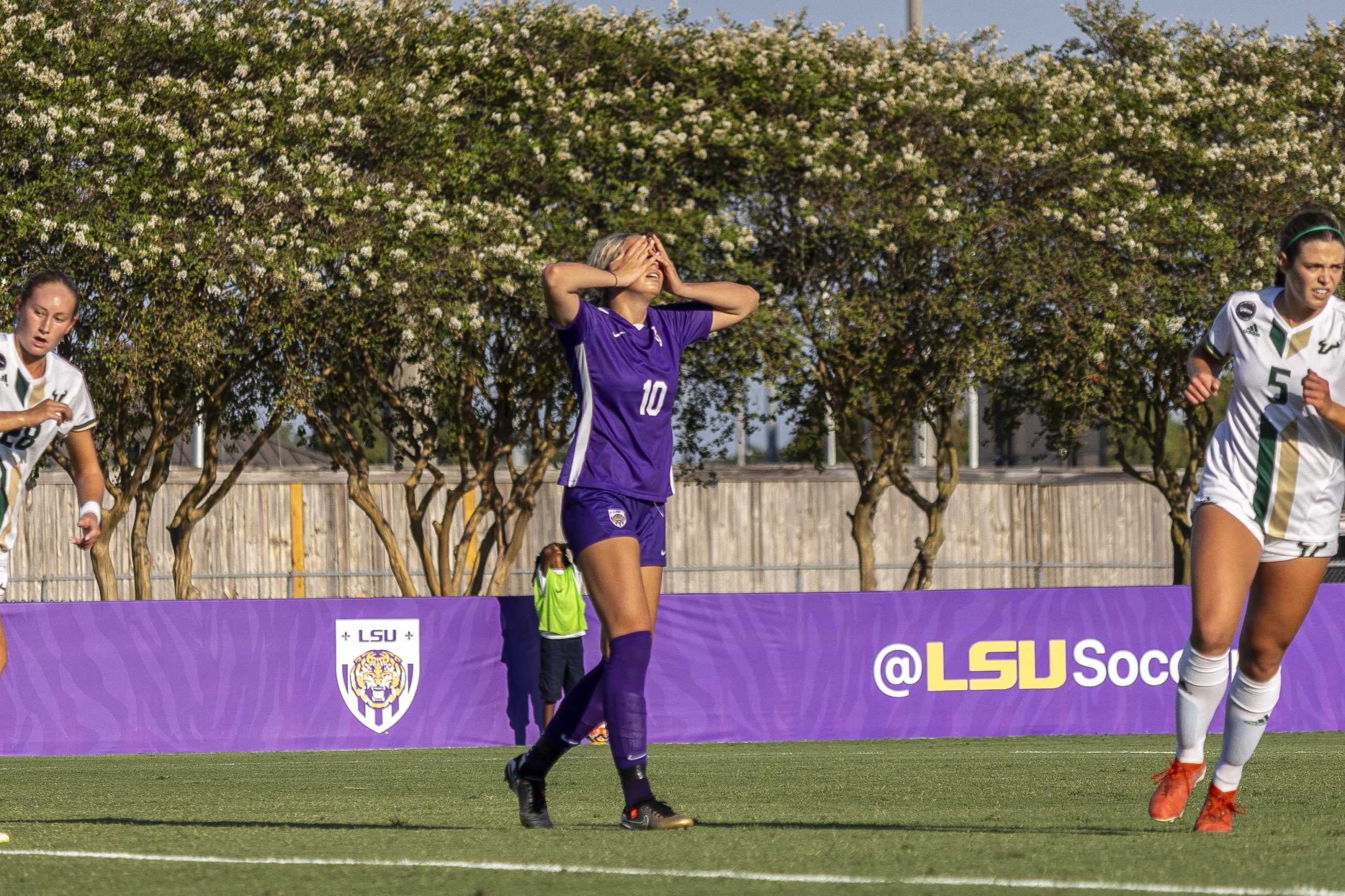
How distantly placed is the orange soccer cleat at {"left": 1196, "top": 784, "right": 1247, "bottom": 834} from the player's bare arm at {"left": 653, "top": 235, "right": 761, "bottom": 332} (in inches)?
87.2

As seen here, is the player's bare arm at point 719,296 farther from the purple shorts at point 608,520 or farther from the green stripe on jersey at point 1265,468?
the green stripe on jersey at point 1265,468

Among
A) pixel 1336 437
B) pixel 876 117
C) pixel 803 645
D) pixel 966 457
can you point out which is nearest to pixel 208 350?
pixel 803 645

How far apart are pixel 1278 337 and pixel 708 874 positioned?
246 centimetres

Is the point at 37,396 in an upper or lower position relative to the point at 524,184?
lower

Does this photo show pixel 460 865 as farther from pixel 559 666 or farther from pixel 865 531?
pixel 865 531

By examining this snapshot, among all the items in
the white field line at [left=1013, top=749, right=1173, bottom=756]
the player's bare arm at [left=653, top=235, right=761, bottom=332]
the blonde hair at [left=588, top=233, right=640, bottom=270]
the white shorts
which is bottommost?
the white field line at [left=1013, top=749, right=1173, bottom=756]

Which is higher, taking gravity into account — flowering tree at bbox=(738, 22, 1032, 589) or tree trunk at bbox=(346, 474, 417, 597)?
flowering tree at bbox=(738, 22, 1032, 589)

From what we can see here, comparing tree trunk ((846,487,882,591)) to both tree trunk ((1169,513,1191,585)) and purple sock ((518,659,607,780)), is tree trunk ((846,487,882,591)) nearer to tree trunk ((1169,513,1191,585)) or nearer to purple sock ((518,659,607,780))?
tree trunk ((1169,513,1191,585))

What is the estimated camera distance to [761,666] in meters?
16.9

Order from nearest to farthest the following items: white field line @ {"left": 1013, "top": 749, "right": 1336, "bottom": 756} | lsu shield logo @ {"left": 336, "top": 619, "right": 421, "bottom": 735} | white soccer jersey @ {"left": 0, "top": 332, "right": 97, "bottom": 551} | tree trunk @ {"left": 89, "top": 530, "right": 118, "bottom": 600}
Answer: white soccer jersey @ {"left": 0, "top": 332, "right": 97, "bottom": 551}, white field line @ {"left": 1013, "top": 749, "right": 1336, "bottom": 756}, lsu shield logo @ {"left": 336, "top": 619, "right": 421, "bottom": 735}, tree trunk @ {"left": 89, "top": 530, "right": 118, "bottom": 600}

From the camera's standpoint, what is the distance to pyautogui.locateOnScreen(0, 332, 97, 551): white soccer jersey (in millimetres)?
6512

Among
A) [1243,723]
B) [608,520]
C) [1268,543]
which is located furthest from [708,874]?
[1268,543]

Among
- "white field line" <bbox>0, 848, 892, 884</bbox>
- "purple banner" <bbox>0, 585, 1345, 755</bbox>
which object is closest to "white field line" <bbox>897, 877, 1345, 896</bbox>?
"white field line" <bbox>0, 848, 892, 884</bbox>

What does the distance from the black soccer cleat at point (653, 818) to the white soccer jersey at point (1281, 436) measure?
1927mm
